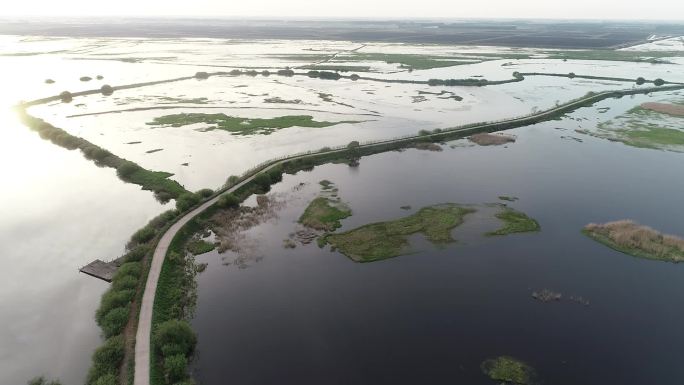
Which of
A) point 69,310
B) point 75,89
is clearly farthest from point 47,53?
point 69,310

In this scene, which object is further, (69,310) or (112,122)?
(112,122)

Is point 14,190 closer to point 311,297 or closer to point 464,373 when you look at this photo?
point 311,297

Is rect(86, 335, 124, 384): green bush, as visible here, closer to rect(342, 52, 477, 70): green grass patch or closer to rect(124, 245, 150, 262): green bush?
rect(124, 245, 150, 262): green bush

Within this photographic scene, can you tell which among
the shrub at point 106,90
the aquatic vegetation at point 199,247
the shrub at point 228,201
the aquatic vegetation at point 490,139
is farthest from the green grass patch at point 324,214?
the shrub at point 106,90

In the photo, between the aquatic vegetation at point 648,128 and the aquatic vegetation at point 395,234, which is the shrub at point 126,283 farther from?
the aquatic vegetation at point 648,128

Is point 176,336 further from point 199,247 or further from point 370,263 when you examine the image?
point 370,263

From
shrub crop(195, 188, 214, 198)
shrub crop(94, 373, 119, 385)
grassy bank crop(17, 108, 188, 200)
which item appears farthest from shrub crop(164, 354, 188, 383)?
grassy bank crop(17, 108, 188, 200)
